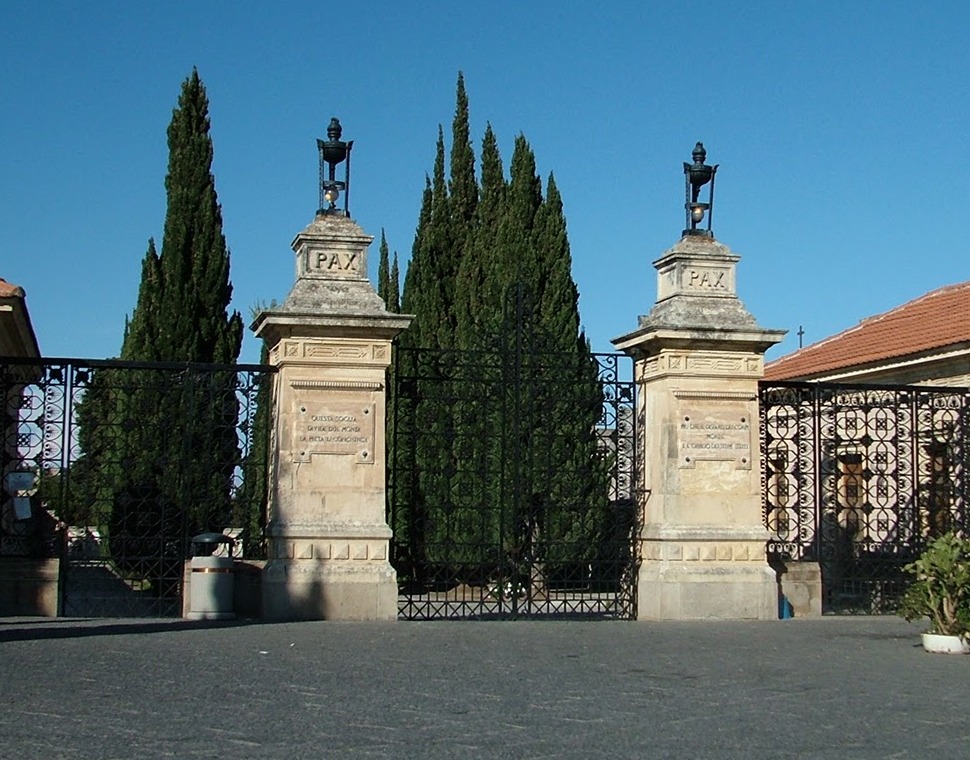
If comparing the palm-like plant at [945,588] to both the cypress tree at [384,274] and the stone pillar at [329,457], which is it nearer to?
the stone pillar at [329,457]

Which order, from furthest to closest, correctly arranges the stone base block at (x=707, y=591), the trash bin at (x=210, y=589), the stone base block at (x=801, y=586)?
1. the stone base block at (x=801, y=586)
2. the stone base block at (x=707, y=591)
3. the trash bin at (x=210, y=589)

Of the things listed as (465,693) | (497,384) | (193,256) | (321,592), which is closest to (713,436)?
(497,384)

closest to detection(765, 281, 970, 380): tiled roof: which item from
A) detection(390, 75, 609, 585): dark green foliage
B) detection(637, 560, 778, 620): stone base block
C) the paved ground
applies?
detection(390, 75, 609, 585): dark green foliage

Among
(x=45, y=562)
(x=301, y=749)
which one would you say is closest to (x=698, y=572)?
(x=45, y=562)

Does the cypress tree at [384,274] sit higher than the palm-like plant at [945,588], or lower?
higher

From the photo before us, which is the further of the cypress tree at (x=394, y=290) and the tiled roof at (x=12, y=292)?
the cypress tree at (x=394, y=290)

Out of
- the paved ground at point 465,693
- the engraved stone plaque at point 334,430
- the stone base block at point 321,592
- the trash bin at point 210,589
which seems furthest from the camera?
the engraved stone plaque at point 334,430

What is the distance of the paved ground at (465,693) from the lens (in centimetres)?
736

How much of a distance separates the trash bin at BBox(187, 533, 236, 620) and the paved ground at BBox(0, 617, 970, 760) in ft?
2.75

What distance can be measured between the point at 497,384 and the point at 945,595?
18.9 feet

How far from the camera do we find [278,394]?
1487cm

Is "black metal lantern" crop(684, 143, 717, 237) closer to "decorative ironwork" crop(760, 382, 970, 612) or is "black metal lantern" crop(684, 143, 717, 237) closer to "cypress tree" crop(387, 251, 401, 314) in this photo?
"decorative ironwork" crop(760, 382, 970, 612)

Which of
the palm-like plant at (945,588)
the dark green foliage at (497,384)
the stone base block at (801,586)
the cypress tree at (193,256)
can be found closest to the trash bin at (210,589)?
the dark green foliage at (497,384)

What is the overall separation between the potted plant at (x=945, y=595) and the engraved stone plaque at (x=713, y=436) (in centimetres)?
346
